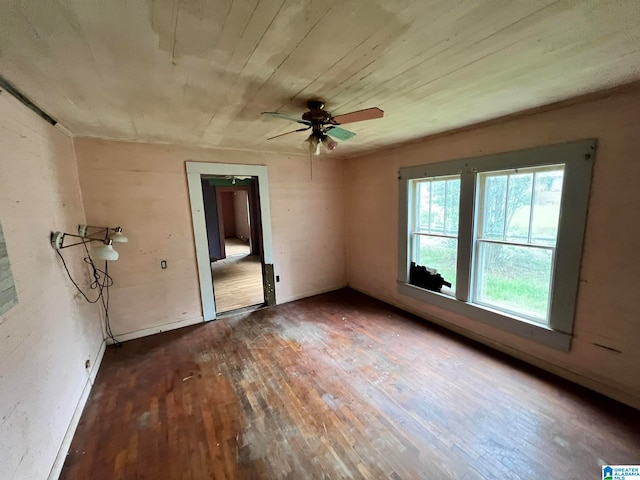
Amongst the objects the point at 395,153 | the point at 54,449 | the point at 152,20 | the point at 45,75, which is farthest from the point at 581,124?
the point at 54,449

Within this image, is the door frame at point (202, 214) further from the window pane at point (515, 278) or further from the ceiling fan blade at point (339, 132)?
the window pane at point (515, 278)

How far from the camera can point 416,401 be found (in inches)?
81.2

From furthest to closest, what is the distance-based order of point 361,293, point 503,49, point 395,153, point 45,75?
point 361,293, point 395,153, point 45,75, point 503,49

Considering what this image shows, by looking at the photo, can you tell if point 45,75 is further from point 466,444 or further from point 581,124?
point 581,124

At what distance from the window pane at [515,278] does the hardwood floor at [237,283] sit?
3141 mm

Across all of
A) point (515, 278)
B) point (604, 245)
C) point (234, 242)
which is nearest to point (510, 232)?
point (515, 278)

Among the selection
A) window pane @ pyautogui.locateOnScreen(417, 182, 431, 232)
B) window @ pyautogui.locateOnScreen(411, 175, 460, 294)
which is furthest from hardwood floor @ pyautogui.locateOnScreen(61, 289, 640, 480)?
window pane @ pyautogui.locateOnScreen(417, 182, 431, 232)

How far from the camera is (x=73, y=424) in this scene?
1.85 metres

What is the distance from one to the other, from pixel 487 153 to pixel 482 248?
3.21ft

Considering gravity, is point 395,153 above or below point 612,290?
above

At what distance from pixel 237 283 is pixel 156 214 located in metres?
2.43

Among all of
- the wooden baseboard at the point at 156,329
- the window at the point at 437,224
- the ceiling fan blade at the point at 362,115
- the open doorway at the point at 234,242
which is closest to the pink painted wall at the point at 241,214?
the open doorway at the point at 234,242

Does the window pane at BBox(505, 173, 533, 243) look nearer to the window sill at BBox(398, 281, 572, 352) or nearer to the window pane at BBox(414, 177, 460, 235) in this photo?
the window pane at BBox(414, 177, 460, 235)

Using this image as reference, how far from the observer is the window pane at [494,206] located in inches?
102
